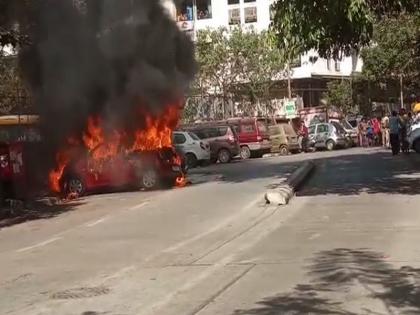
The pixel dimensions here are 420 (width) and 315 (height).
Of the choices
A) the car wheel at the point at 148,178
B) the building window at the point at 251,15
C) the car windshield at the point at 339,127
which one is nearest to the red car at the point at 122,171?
the car wheel at the point at 148,178

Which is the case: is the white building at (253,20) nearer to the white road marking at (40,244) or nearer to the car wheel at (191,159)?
the car wheel at (191,159)

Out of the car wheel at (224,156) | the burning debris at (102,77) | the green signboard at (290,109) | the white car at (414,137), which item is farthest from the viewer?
the green signboard at (290,109)

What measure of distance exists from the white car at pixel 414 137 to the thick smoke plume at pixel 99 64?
10.9 metres

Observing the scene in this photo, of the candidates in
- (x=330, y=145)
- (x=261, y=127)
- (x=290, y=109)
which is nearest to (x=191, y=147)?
(x=261, y=127)

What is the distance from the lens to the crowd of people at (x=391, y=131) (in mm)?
28875

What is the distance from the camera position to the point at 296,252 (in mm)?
9438

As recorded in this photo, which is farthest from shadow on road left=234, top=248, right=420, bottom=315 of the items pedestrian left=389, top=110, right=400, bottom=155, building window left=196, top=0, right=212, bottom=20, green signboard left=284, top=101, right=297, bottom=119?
building window left=196, top=0, right=212, bottom=20

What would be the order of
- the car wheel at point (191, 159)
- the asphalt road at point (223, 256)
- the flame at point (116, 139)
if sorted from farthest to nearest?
the car wheel at point (191, 159), the flame at point (116, 139), the asphalt road at point (223, 256)

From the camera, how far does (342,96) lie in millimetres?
58094

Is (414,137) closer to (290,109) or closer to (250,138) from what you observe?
(250,138)

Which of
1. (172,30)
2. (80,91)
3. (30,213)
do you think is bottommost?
(30,213)

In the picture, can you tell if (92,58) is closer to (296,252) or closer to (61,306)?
(296,252)

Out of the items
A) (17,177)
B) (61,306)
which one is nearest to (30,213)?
(17,177)

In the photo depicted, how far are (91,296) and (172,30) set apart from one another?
58.1 feet
